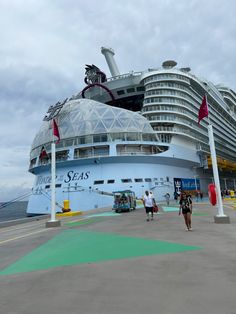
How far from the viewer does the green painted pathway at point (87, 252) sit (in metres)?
6.33

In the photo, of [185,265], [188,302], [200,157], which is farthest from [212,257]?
[200,157]

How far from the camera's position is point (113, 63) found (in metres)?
67.8

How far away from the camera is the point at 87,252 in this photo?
289 inches

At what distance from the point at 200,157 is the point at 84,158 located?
2458 centimetres

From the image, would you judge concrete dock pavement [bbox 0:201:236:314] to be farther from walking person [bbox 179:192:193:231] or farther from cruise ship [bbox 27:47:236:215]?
cruise ship [bbox 27:47:236:215]

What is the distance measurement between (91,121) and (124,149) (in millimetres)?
6287

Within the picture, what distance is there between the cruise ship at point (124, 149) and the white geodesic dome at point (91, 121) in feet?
0.45

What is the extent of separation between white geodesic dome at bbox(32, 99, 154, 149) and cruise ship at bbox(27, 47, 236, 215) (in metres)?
0.14

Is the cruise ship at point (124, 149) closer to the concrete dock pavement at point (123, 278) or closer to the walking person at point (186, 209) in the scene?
the walking person at point (186, 209)

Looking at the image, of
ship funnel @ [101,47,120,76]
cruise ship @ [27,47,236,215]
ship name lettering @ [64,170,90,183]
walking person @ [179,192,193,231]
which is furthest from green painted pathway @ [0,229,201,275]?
ship funnel @ [101,47,120,76]

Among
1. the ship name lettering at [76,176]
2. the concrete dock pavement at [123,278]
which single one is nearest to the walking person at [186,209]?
the concrete dock pavement at [123,278]

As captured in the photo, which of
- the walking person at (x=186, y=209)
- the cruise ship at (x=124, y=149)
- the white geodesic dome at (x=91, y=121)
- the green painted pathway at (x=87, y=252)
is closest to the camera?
the green painted pathway at (x=87, y=252)

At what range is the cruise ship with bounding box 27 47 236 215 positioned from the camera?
34344 millimetres

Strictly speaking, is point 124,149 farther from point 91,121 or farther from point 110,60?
point 110,60
